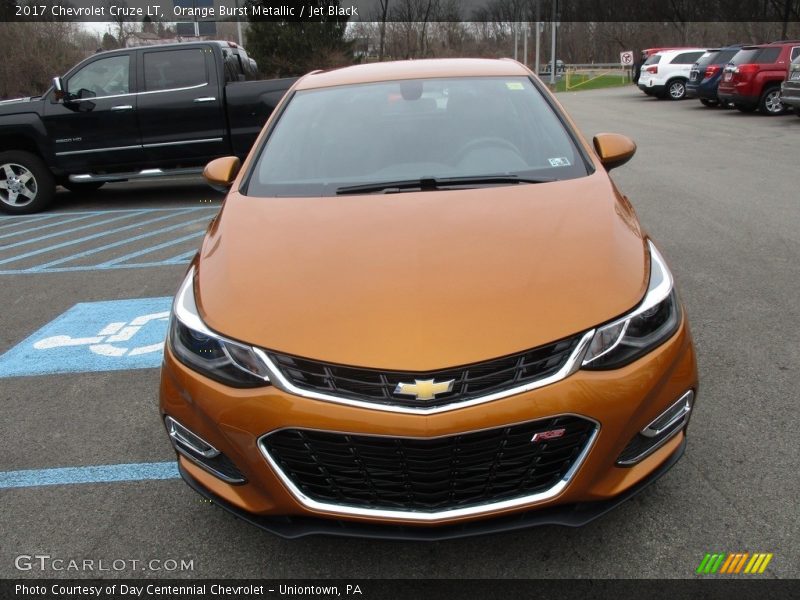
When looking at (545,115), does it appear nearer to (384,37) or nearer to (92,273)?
(92,273)

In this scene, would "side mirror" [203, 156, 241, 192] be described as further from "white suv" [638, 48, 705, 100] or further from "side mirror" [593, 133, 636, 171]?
"white suv" [638, 48, 705, 100]

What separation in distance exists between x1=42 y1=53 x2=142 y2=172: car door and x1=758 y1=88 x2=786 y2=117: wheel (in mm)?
15296

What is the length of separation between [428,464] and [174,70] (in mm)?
8719

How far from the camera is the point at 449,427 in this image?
6.49ft

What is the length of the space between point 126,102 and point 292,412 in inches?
330

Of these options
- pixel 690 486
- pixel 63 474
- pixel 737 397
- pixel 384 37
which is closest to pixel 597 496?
pixel 690 486

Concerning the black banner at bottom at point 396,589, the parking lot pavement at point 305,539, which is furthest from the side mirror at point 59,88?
the black banner at bottom at point 396,589

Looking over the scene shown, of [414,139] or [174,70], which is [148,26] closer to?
[174,70]

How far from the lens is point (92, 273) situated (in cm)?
637

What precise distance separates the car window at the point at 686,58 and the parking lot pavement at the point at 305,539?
66.7ft

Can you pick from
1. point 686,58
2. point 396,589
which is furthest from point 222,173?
point 686,58

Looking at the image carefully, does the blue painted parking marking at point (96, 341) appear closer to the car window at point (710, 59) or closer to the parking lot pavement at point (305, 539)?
the parking lot pavement at point (305, 539)

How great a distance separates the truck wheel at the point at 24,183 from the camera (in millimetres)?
9203

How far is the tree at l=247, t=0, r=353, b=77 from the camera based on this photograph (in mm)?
28938
